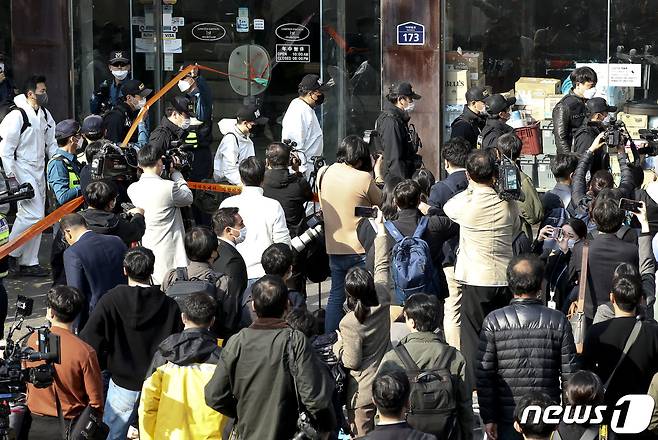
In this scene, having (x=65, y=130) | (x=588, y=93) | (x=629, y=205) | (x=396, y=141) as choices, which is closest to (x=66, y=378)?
(x=629, y=205)

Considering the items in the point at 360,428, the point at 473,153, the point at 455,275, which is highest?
the point at 473,153

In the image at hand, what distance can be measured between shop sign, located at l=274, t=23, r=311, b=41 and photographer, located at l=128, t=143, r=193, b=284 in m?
6.90

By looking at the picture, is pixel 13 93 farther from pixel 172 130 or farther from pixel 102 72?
pixel 172 130

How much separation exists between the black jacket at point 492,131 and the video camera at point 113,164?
3402 mm

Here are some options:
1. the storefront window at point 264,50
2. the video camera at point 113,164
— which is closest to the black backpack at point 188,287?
the video camera at point 113,164

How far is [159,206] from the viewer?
10.1 metres

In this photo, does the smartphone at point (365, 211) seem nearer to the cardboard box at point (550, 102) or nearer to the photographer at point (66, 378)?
the photographer at point (66, 378)

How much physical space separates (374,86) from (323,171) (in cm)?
620

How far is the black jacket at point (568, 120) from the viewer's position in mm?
12828

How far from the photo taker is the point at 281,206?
10266 mm

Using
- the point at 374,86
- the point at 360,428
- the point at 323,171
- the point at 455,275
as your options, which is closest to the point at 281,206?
the point at 323,171

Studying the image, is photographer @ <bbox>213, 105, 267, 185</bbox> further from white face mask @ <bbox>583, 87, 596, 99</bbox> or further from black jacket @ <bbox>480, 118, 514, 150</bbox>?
white face mask @ <bbox>583, 87, 596, 99</bbox>

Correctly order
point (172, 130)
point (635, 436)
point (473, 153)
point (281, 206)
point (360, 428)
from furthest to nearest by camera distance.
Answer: point (172, 130) < point (281, 206) < point (473, 153) < point (360, 428) < point (635, 436)

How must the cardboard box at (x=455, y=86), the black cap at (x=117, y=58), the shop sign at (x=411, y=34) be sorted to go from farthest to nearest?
the cardboard box at (x=455, y=86) < the shop sign at (x=411, y=34) < the black cap at (x=117, y=58)
